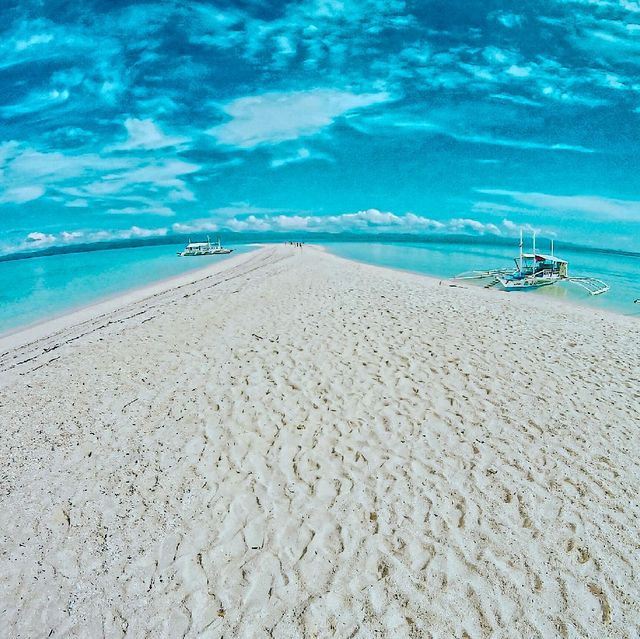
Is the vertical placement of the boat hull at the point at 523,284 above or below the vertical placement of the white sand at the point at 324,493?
above

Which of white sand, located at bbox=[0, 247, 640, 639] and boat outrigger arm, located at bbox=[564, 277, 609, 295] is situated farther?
boat outrigger arm, located at bbox=[564, 277, 609, 295]

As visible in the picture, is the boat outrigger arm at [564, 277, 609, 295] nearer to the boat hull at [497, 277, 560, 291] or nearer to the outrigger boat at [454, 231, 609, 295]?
the outrigger boat at [454, 231, 609, 295]

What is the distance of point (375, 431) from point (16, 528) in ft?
18.2

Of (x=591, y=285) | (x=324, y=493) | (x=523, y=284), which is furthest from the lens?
(x=591, y=285)

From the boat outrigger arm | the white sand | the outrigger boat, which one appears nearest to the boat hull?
the outrigger boat

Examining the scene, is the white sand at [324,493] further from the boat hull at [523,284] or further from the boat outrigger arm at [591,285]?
the boat outrigger arm at [591,285]

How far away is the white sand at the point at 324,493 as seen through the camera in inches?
162

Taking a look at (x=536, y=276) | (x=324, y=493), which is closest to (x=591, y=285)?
(x=536, y=276)

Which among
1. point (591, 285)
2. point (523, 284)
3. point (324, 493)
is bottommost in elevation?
point (324, 493)

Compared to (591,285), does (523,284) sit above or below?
above

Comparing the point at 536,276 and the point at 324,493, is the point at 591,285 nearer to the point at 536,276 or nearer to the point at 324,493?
the point at 536,276

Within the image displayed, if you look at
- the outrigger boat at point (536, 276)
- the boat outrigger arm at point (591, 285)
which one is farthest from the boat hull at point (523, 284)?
the boat outrigger arm at point (591, 285)

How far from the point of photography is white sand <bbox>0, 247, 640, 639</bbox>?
4117 mm

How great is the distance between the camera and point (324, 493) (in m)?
5.64
